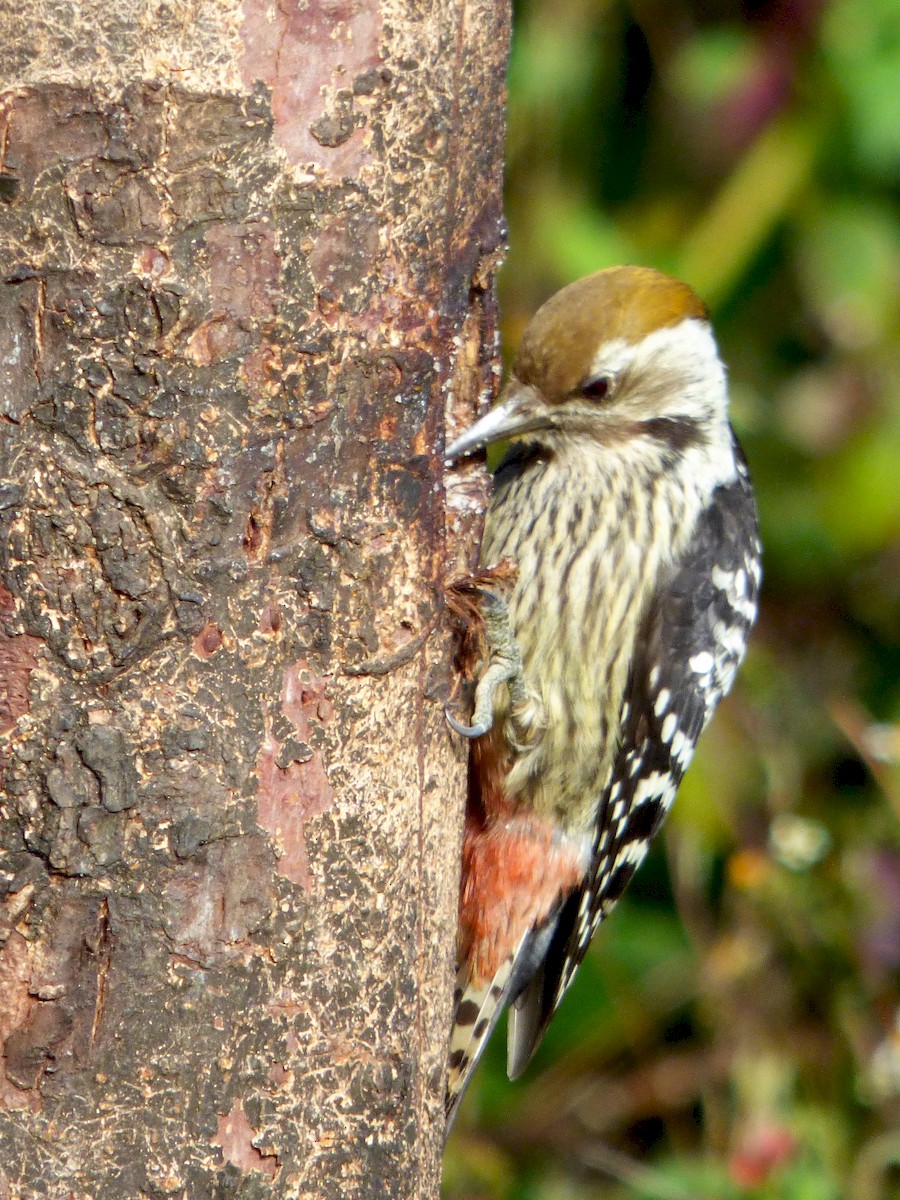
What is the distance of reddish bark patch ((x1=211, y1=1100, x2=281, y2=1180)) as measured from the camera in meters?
2.07

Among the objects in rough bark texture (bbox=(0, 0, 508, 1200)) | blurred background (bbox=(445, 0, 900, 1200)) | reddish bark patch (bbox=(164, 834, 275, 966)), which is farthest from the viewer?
blurred background (bbox=(445, 0, 900, 1200))

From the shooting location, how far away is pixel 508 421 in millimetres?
2818

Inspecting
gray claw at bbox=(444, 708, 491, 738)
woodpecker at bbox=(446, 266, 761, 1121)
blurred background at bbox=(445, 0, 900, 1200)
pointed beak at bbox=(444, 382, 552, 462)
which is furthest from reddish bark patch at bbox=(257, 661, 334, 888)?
blurred background at bbox=(445, 0, 900, 1200)

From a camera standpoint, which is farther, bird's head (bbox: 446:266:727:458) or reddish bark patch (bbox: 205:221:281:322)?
bird's head (bbox: 446:266:727:458)

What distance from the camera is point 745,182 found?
484cm

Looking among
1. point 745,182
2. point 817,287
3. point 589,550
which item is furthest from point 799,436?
point 589,550

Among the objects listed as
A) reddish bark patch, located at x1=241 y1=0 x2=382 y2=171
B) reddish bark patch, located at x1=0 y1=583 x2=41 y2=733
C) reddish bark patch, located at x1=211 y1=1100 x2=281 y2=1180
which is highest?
reddish bark patch, located at x1=241 y1=0 x2=382 y2=171

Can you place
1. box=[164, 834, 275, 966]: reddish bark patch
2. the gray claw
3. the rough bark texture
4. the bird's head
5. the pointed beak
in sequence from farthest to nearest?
the bird's head
the pointed beak
the gray claw
box=[164, 834, 275, 966]: reddish bark patch
the rough bark texture

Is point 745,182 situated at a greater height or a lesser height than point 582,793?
greater

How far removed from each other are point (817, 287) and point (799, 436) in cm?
45

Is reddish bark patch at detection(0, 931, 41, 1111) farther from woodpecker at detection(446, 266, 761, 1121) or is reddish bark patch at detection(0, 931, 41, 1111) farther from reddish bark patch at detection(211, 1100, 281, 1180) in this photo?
woodpecker at detection(446, 266, 761, 1121)

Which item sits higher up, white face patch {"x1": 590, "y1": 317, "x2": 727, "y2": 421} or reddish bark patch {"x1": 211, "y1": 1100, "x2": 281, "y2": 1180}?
white face patch {"x1": 590, "y1": 317, "x2": 727, "y2": 421}

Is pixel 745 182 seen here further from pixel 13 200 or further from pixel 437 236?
pixel 13 200

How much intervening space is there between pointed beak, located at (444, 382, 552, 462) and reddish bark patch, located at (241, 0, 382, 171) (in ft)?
2.00
